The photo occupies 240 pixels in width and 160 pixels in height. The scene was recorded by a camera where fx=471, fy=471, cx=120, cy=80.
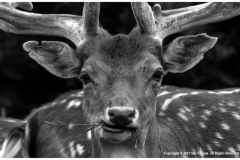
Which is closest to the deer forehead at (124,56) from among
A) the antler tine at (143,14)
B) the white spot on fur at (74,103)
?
the antler tine at (143,14)

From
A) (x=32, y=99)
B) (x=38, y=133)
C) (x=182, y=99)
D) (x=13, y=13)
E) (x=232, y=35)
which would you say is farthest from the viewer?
(x=32, y=99)

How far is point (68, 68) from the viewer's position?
3766 millimetres

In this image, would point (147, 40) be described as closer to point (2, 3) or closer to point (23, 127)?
point (2, 3)

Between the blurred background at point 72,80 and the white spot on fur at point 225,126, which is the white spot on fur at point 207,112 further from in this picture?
the blurred background at point 72,80

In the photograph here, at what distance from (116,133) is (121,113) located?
0.19 m

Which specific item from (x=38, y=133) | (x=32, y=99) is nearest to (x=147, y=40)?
(x=38, y=133)

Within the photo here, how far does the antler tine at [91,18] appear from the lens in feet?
11.9

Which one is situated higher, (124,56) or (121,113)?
(124,56)

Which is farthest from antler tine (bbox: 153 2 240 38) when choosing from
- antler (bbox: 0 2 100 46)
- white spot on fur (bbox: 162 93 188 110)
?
white spot on fur (bbox: 162 93 188 110)

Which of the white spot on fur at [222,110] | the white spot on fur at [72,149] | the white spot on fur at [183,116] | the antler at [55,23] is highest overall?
the antler at [55,23]

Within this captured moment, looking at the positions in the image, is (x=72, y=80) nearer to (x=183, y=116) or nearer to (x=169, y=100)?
(x=169, y=100)

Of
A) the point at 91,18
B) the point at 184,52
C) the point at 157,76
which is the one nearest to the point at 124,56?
the point at 157,76

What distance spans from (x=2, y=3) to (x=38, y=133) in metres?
1.52

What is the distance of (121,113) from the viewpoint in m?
3.08
